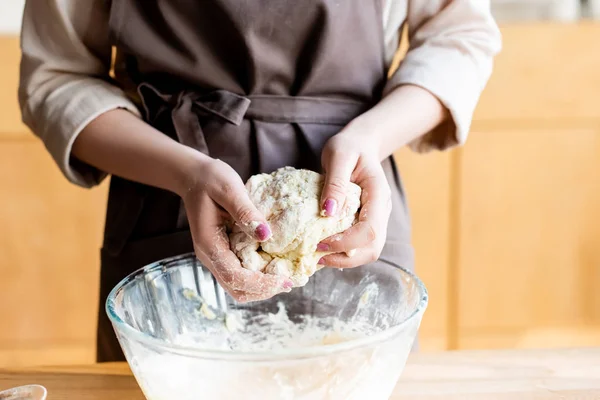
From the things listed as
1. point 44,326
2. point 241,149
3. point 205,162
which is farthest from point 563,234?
point 44,326

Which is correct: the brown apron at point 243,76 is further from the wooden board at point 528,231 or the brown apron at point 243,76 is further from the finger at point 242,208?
the wooden board at point 528,231

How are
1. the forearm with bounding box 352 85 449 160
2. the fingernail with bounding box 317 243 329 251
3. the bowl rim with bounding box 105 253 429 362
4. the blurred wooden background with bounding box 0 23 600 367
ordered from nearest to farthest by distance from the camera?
the bowl rim with bounding box 105 253 429 362
the fingernail with bounding box 317 243 329 251
the forearm with bounding box 352 85 449 160
the blurred wooden background with bounding box 0 23 600 367

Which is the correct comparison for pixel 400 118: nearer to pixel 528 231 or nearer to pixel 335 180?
pixel 335 180

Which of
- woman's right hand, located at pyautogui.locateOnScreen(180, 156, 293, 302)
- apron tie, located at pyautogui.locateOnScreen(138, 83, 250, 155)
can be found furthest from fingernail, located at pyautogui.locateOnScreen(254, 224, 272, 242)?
apron tie, located at pyautogui.locateOnScreen(138, 83, 250, 155)

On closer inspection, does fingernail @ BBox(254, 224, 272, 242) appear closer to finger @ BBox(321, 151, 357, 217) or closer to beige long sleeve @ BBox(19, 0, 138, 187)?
finger @ BBox(321, 151, 357, 217)

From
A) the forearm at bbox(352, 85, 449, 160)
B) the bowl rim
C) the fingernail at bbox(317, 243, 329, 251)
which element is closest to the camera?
the bowl rim

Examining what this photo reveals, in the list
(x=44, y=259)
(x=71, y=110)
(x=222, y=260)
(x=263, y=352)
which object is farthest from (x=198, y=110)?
(x=44, y=259)

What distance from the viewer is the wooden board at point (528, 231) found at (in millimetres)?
1454

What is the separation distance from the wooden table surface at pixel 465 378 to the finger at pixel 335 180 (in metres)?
0.20

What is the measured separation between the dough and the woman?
0.12 meters

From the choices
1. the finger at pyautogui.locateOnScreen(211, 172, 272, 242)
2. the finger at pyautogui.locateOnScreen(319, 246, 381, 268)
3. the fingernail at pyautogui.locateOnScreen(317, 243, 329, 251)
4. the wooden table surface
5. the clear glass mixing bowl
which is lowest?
the wooden table surface

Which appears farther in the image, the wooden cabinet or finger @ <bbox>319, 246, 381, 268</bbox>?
the wooden cabinet

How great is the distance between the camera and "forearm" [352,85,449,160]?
658 mm

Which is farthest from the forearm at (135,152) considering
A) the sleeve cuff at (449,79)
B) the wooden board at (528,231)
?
the wooden board at (528,231)
